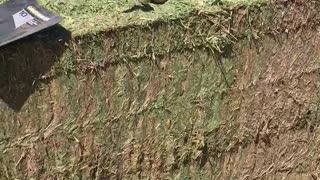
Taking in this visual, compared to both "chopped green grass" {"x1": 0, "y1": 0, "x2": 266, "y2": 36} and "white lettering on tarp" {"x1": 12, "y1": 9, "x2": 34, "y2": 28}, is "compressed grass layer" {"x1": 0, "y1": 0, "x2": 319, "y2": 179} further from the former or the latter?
"white lettering on tarp" {"x1": 12, "y1": 9, "x2": 34, "y2": 28}

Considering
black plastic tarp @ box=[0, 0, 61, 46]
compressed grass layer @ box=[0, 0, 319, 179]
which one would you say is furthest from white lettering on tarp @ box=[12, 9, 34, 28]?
compressed grass layer @ box=[0, 0, 319, 179]

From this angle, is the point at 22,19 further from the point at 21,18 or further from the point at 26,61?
the point at 26,61

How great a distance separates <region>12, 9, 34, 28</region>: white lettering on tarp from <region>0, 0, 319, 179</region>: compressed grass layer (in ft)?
0.51

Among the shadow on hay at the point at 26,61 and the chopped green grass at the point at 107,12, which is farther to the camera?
the chopped green grass at the point at 107,12

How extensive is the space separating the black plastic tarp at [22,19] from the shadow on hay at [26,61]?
0.19 feet

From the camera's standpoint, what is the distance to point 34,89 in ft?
11.2

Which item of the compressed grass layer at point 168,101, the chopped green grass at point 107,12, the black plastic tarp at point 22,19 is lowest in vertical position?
the compressed grass layer at point 168,101

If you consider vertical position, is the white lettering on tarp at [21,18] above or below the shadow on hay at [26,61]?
above

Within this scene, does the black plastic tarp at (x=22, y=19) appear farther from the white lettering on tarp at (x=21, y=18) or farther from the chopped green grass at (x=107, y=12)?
the chopped green grass at (x=107, y=12)

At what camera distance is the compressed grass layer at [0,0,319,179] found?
11.4 ft

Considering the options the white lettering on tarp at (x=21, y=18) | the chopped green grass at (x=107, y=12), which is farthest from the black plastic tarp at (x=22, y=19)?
the chopped green grass at (x=107, y=12)

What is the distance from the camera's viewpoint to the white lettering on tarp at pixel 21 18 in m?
3.35

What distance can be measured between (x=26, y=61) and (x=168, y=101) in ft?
3.05

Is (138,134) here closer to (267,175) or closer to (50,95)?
(50,95)
